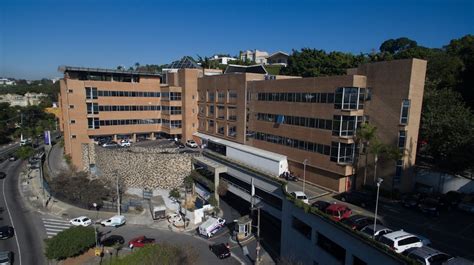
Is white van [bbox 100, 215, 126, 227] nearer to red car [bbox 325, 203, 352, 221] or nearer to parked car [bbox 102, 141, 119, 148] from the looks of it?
parked car [bbox 102, 141, 119, 148]

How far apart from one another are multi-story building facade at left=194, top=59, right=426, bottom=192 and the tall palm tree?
0.63 metres

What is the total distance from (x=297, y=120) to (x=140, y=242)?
27.9m

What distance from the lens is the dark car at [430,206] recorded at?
29.4m

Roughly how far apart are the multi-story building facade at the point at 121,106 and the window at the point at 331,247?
4357 centimetres

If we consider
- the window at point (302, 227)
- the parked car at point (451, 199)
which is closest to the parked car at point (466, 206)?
the parked car at point (451, 199)

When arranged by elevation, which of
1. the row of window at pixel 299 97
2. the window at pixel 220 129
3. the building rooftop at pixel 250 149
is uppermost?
the row of window at pixel 299 97

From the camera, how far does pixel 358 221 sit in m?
26.6

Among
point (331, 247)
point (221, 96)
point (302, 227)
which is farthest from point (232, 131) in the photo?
point (331, 247)

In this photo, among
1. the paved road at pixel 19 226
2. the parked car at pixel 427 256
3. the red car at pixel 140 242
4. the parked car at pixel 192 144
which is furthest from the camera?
the parked car at pixel 192 144

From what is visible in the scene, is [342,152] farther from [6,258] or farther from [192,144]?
[6,258]

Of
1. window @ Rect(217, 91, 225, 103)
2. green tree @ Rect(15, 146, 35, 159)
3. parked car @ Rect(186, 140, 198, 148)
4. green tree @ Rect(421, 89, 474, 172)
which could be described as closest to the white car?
parked car @ Rect(186, 140, 198, 148)

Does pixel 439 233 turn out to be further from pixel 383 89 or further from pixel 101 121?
pixel 101 121

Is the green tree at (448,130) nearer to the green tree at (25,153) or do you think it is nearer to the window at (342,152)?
the window at (342,152)

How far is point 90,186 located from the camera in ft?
158
